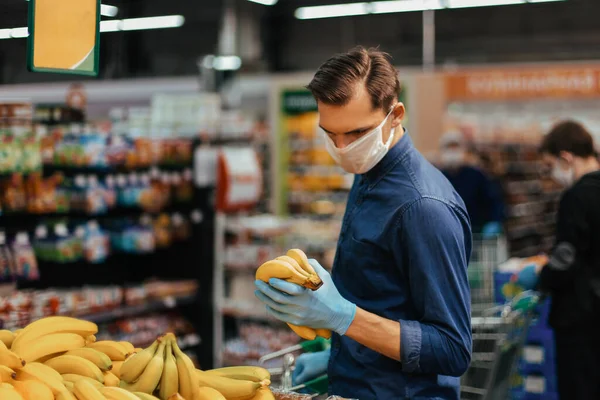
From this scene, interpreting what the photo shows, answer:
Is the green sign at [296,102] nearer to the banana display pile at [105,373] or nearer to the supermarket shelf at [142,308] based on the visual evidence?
the supermarket shelf at [142,308]

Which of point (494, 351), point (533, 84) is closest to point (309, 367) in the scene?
point (494, 351)

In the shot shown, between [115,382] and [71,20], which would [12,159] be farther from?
[115,382]

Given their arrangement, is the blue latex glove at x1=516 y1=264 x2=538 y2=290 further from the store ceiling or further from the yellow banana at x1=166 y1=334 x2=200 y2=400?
the store ceiling

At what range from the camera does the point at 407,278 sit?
2.18 meters

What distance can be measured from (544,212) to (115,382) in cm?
1298

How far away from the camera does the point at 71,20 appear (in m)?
2.51

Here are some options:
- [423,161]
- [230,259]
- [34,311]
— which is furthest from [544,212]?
[423,161]

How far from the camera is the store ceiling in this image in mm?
18250

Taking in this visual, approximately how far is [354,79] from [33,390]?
3.68 feet

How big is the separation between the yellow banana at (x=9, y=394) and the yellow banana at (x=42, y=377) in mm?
109

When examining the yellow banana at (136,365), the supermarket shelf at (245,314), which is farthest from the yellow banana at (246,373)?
the supermarket shelf at (245,314)

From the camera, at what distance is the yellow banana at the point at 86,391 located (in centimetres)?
183

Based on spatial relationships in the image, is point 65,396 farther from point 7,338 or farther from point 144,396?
point 7,338

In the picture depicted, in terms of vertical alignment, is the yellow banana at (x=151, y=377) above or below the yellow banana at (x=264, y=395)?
above
